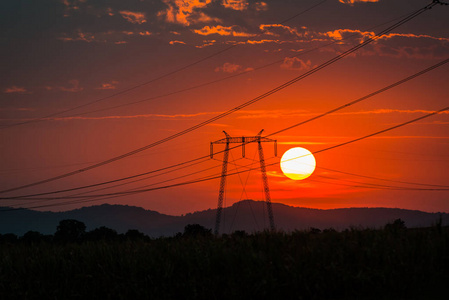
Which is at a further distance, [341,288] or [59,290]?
[59,290]

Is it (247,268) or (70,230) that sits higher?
(70,230)

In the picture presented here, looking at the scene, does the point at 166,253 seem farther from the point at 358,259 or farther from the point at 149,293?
the point at 358,259

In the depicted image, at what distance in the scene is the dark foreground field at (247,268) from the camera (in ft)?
112

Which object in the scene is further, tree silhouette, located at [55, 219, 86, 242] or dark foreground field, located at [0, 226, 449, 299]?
tree silhouette, located at [55, 219, 86, 242]

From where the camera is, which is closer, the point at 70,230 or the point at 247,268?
the point at 247,268

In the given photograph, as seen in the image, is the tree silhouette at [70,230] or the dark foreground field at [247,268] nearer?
the dark foreground field at [247,268]

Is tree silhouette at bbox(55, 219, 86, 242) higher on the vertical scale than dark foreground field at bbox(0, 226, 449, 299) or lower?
higher

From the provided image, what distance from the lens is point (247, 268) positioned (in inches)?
1414

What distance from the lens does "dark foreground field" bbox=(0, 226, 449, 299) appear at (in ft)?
112

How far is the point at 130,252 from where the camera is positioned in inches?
1603

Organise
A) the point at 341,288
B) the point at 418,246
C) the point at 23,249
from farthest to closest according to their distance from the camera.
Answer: the point at 23,249, the point at 418,246, the point at 341,288

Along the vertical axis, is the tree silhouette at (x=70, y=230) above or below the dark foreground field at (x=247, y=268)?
above

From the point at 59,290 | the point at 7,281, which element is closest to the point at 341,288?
the point at 59,290

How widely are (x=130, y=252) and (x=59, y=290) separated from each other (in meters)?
5.30
